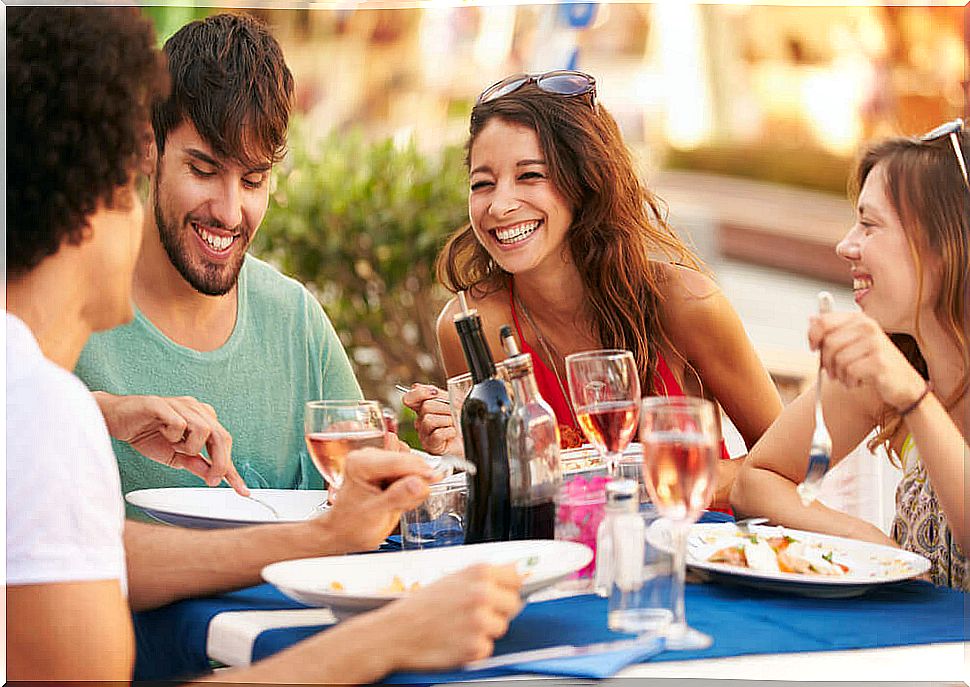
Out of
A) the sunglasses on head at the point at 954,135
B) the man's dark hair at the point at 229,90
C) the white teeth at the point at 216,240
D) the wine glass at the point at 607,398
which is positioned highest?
the man's dark hair at the point at 229,90

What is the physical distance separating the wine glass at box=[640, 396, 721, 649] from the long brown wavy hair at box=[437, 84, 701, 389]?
1110mm

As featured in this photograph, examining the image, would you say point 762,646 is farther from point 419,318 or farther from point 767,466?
point 419,318

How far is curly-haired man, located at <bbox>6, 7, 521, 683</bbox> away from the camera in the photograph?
988 millimetres

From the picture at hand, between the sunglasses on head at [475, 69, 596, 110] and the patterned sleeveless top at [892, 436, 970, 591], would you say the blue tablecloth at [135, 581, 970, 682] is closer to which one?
the patterned sleeveless top at [892, 436, 970, 591]

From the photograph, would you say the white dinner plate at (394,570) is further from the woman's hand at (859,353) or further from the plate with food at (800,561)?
the woman's hand at (859,353)

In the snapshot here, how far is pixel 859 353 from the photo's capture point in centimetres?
129

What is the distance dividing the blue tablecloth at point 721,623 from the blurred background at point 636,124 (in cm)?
297

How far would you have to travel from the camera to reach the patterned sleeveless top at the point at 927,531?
1.53 m

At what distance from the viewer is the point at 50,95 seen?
113 cm

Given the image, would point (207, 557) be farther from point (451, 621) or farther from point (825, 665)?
point (825, 665)

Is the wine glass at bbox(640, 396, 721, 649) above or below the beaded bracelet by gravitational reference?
below

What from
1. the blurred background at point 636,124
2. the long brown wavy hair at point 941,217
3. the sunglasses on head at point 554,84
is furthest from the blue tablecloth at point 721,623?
the blurred background at point 636,124

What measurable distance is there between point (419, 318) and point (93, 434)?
358 cm

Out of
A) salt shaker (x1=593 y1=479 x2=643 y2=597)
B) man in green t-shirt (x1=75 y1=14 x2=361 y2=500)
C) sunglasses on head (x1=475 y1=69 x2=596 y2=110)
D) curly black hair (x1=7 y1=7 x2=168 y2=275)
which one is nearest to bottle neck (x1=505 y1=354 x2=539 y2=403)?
salt shaker (x1=593 y1=479 x2=643 y2=597)
